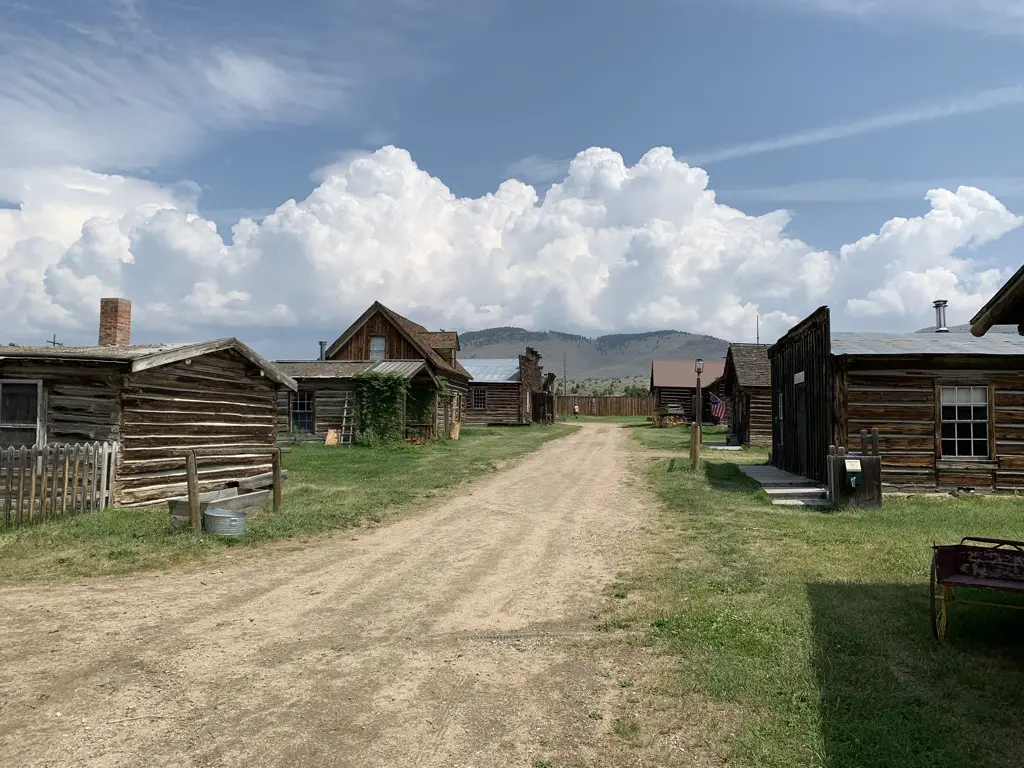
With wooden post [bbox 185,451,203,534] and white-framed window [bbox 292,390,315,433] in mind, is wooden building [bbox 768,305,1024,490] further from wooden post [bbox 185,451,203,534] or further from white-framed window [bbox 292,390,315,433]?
white-framed window [bbox 292,390,315,433]

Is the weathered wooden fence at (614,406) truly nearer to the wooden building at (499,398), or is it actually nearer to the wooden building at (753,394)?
the wooden building at (499,398)

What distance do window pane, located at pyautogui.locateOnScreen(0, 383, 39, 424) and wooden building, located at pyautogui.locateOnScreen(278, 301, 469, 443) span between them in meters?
13.6

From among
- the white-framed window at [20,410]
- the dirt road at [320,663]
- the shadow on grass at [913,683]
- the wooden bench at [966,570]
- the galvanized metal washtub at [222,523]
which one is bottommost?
the dirt road at [320,663]

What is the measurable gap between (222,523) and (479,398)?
40.7 meters

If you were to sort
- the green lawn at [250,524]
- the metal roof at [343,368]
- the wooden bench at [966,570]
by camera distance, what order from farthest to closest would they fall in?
the metal roof at [343,368], the green lawn at [250,524], the wooden bench at [966,570]

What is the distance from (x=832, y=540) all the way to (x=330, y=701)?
8365mm

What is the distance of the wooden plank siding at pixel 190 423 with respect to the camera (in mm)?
13797

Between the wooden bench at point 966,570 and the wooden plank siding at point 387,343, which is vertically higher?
the wooden plank siding at point 387,343

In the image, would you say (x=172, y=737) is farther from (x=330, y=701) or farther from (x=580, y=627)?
(x=580, y=627)

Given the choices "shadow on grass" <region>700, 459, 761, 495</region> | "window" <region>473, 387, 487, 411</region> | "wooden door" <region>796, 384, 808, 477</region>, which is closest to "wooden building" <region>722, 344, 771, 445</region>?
"shadow on grass" <region>700, 459, 761, 495</region>

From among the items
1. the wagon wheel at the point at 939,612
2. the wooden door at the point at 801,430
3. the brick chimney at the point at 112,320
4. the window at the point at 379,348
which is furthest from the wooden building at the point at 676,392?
the wagon wheel at the point at 939,612

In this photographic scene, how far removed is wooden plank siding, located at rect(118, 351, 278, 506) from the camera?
1380cm

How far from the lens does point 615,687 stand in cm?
548

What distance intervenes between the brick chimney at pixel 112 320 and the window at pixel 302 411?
12.5 m
